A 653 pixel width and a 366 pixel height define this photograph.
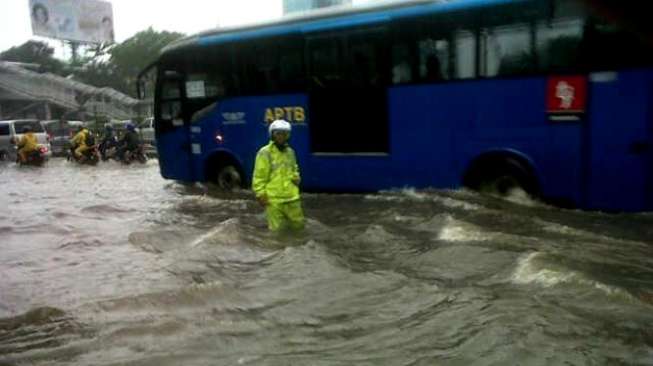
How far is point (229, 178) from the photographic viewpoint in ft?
40.3

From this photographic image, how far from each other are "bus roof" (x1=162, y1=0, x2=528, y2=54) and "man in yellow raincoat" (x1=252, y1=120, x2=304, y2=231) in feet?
9.89

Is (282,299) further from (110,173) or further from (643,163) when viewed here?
(110,173)

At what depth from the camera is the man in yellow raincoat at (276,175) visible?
271 inches

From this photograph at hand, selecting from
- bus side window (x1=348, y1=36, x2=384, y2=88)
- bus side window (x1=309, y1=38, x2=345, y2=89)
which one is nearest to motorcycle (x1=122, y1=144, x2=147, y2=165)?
bus side window (x1=309, y1=38, x2=345, y2=89)

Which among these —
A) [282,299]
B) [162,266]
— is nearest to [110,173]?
[162,266]

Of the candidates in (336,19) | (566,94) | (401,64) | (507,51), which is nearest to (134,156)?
(336,19)

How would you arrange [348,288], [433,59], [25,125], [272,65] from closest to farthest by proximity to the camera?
1. [348,288]
2. [433,59]
3. [272,65]
4. [25,125]

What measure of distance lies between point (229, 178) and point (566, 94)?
650 centimetres

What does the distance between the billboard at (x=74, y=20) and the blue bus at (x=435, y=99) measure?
1291 inches

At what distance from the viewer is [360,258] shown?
658cm

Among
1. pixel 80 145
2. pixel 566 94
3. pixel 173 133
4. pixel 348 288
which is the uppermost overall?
pixel 566 94

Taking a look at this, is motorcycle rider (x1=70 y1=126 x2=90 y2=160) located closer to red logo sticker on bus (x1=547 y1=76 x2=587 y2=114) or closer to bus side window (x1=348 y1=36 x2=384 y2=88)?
bus side window (x1=348 y1=36 x2=384 y2=88)

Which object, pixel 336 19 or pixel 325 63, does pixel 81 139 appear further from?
pixel 336 19

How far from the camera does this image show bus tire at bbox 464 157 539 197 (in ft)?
26.9
